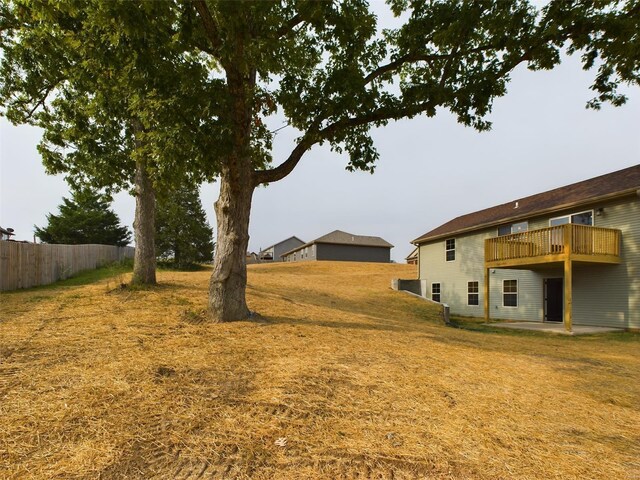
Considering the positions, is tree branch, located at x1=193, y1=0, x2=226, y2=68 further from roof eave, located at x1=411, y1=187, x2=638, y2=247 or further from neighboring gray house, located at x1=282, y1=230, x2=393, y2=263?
neighboring gray house, located at x1=282, y1=230, x2=393, y2=263

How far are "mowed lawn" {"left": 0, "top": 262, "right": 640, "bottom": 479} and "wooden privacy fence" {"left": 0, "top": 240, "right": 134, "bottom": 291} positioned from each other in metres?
7.74

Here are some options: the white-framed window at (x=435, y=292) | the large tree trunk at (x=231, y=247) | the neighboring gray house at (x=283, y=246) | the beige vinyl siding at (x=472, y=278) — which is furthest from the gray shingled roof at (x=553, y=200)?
the neighboring gray house at (x=283, y=246)

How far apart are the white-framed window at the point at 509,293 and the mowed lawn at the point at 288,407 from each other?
11.3 metres

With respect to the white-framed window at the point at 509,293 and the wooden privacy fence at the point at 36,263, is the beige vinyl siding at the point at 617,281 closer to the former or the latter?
the white-framed window at the point at 509,293

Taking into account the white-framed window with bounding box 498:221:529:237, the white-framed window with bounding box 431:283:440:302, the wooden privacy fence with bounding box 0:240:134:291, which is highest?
the white-framed window with bounding box 498:221:529:237

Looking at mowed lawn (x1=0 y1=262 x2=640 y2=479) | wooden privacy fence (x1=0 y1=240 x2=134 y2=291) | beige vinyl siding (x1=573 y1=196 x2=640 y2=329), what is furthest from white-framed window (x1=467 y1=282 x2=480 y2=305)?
wooden privacy fence (x1=0 y1=240 x2=134 y2=291)

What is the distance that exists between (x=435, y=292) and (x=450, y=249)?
9.78 feet

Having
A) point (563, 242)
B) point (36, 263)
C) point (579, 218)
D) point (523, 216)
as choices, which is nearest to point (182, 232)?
point (36, 263)

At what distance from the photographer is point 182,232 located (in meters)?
28.1

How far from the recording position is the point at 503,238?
15.5 metres

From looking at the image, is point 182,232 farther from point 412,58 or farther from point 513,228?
point 412,58

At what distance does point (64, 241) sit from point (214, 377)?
134 feet

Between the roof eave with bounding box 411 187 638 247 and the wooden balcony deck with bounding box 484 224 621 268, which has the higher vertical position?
the roof eave with bounding box 411 187 638 247

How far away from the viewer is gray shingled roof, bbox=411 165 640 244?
1320 cm
